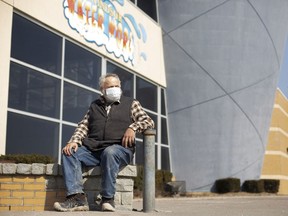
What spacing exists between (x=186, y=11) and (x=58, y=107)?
9806 mm

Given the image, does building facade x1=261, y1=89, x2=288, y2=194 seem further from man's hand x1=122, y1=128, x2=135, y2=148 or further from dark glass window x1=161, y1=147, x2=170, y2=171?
man's hand x1=122, y1=128, x2=135, y2=148

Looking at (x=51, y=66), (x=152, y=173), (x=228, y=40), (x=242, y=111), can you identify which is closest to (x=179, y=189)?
(x=242, y=111)

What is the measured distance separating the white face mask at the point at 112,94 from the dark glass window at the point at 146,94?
12.3m

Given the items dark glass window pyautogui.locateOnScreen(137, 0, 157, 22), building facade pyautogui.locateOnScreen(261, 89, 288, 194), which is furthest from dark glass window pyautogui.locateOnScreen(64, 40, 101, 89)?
building facade pyautogui.locateOnScreen(261, 89, 288, 194)

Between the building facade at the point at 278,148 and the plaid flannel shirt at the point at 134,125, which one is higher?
the building facade at the point at 278,148

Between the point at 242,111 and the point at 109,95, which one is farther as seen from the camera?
the point at 242,111

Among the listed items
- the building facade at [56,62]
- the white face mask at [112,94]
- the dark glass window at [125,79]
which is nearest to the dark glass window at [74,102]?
the building facade at [56,62]

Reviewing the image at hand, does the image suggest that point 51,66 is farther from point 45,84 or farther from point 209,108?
point 209,108

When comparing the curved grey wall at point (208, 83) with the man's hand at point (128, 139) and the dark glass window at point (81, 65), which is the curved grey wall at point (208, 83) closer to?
the dark glass window at point (81, 65)

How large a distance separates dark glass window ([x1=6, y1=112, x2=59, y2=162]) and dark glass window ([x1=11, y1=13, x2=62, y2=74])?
4.89ft

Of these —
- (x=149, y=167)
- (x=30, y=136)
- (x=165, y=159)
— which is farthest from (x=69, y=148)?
(x=165, y=159)

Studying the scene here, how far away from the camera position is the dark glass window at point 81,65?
1366 centimetres

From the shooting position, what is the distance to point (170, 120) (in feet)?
68.6

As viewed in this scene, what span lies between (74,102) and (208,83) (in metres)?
8.71
